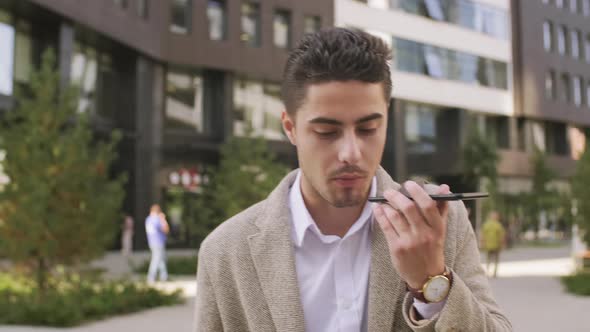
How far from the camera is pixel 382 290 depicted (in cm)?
202

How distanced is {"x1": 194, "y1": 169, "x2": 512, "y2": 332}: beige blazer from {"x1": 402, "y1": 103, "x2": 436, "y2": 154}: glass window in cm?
3818

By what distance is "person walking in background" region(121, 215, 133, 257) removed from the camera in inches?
1141

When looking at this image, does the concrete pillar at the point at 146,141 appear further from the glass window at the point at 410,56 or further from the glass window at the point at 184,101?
the glass window at the point at 410,56

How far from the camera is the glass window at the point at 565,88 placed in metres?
48.9

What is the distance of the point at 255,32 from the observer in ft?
118

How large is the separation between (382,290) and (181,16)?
111ft

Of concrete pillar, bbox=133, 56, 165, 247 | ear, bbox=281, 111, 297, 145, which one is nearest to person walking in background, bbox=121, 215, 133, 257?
concrete pillar, bbox=133, 56, 165, 247

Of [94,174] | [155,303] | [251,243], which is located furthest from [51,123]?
[251,243]

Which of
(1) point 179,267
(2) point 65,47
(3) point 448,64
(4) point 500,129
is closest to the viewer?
(1) point 179,267

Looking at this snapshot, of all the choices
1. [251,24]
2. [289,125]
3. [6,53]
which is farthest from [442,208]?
[251,24]

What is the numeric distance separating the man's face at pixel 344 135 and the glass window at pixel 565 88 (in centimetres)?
5097

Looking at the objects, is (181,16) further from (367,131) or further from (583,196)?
(367,131)

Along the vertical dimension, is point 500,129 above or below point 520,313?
above

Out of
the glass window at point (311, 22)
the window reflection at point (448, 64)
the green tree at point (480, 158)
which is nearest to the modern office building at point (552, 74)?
the window reflection at point (448, 64)
